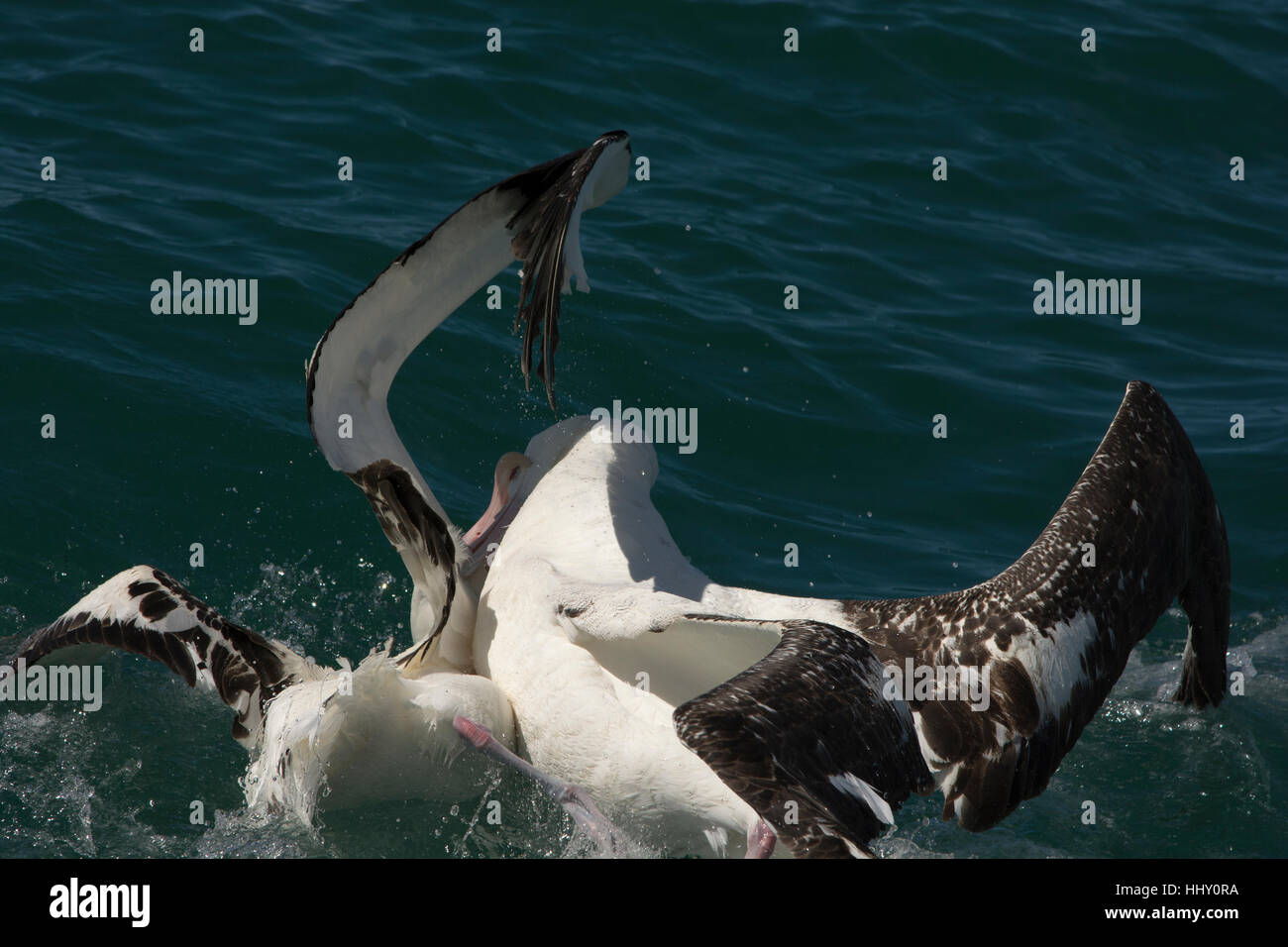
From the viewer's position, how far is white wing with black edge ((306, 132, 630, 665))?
6312 millimetres

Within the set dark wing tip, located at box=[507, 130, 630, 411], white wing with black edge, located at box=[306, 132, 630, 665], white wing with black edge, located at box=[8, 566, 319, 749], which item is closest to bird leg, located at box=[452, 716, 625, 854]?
white wing with black edge, located at box=[306, 132, 630, 665]

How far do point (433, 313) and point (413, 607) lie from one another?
1.45m

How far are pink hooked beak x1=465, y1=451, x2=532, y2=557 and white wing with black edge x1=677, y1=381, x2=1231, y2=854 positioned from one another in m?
1.84

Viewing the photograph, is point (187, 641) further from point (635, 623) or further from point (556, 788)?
point (635, 623)

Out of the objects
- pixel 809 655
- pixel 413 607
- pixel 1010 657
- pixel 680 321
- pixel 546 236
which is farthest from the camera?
pixel 680 321

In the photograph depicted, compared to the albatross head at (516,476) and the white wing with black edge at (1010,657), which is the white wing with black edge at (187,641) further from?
the white wing with black edge at (1010,657)

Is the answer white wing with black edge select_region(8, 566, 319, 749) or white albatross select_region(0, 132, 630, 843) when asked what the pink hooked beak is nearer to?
white albatross select_region(0, 132, 630, 843)

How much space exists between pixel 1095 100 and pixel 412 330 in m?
10.7

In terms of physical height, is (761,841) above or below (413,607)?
below

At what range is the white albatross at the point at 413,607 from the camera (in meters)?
6.02

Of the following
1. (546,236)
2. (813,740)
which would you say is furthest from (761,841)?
(546,236)

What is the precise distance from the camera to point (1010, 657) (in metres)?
6.79

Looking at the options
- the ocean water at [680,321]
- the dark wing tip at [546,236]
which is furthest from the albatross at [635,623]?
the ocean water at [680,321]

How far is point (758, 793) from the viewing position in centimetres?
473
